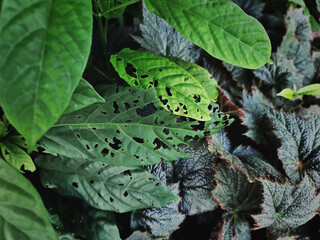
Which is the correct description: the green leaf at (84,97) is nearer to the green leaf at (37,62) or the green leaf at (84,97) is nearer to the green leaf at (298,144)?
the green leaf at (37,62)

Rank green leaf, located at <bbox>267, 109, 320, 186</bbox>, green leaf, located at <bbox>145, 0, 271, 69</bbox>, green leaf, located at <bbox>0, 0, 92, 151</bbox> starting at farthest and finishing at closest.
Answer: green leaf, located at <bbox>267, 109, 320, 186</bbox> < green leaf, located at <bbox>145, 0, 271, 69</bbox> < green leaf, located at <bbox>0, 0, 92, 151</bbox>

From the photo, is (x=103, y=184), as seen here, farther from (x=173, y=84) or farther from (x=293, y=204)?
(x=293, y=204)

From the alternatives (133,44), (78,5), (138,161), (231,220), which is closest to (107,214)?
(138,161)

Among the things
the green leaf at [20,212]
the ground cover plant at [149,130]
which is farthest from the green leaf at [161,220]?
the green leaf at [20,212]

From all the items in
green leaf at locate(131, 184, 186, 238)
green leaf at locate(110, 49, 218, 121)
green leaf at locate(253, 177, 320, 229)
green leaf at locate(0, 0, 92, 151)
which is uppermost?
green leaf at locate(0, 0, 92, 151)

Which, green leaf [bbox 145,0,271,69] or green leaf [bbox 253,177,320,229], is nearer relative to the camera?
green leaf [bbox 145,0,271,69]

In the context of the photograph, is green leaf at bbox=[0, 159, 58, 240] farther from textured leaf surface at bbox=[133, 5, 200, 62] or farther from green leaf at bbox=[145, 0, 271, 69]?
textured leaf surface at bbox=[133, 5, 200, 62]

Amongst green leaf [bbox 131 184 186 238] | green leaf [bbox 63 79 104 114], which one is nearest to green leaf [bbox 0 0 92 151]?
green leaf [bbox 63 79 104 114]

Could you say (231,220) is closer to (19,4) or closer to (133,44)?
(133,44)
